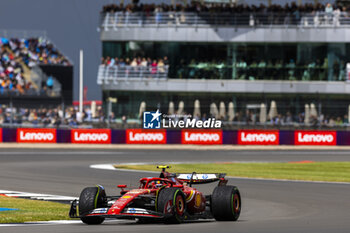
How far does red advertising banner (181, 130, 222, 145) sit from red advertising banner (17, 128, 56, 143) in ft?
26.0

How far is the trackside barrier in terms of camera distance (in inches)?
1820

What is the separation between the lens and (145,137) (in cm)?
4688

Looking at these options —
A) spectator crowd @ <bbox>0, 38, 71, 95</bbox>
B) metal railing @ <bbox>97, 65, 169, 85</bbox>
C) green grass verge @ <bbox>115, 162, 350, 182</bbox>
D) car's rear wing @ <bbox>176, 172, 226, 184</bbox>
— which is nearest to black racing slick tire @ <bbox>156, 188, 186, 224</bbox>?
car's rear wing @ <bbox>176, 172, 226, 184</bbox>

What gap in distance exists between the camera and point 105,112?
156ft

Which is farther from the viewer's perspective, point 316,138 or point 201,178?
point 316,138

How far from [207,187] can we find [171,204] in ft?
32.7

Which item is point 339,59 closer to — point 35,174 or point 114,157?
point 114,157

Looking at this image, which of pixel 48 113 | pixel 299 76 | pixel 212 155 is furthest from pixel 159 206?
pixel 299 76

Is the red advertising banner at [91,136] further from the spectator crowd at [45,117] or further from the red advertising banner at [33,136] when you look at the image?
the red advertising banner at [33,136]

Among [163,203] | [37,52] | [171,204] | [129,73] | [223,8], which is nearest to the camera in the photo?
[163,203]

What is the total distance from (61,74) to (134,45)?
993 cm

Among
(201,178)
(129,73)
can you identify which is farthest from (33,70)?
(201,178)

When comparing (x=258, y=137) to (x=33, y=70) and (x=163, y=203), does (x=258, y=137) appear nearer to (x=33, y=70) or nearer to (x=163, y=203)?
(x=33, y=70)

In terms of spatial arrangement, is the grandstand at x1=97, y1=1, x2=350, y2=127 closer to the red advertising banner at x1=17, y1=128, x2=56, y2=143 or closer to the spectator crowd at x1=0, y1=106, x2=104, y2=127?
the spectator crowd at x1=0, y1=106, x2=104, y2=127
